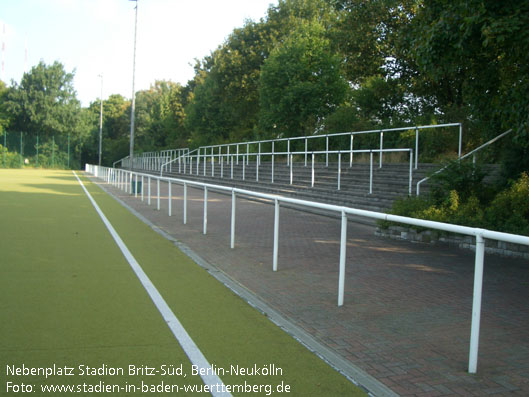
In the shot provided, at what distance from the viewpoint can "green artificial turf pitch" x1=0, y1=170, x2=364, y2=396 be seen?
3.84 m

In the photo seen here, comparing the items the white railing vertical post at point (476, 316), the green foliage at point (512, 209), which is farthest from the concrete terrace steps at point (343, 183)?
the white railing vertical post at point (476, 316)

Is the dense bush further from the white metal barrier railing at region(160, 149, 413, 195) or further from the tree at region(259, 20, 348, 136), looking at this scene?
the tree at region(259, 20, 348, 136)

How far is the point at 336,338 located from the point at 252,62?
45101mm

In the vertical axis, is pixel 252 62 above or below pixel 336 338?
above

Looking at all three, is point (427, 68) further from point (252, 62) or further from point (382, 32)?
point (252, 62)

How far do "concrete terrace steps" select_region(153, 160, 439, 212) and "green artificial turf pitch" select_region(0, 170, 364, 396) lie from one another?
7.47 metres

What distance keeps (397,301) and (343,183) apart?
39.1 feet

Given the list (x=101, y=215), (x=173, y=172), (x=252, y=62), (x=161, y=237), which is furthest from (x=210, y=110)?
(x=161, y=237)

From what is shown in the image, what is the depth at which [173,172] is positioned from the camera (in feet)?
132

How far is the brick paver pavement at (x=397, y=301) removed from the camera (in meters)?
4.04

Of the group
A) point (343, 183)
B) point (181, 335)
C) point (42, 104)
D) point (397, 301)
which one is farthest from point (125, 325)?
point (42, 104)

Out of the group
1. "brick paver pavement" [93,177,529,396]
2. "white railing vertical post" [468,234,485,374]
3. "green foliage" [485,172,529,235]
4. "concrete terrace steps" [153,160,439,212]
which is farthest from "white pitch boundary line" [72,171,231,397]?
"concrete terrace steps" [153,160,439,212]

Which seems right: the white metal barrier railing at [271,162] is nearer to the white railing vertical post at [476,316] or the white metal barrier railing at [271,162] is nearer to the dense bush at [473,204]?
the dense bush at [473,204]

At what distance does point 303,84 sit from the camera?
32.3 m
